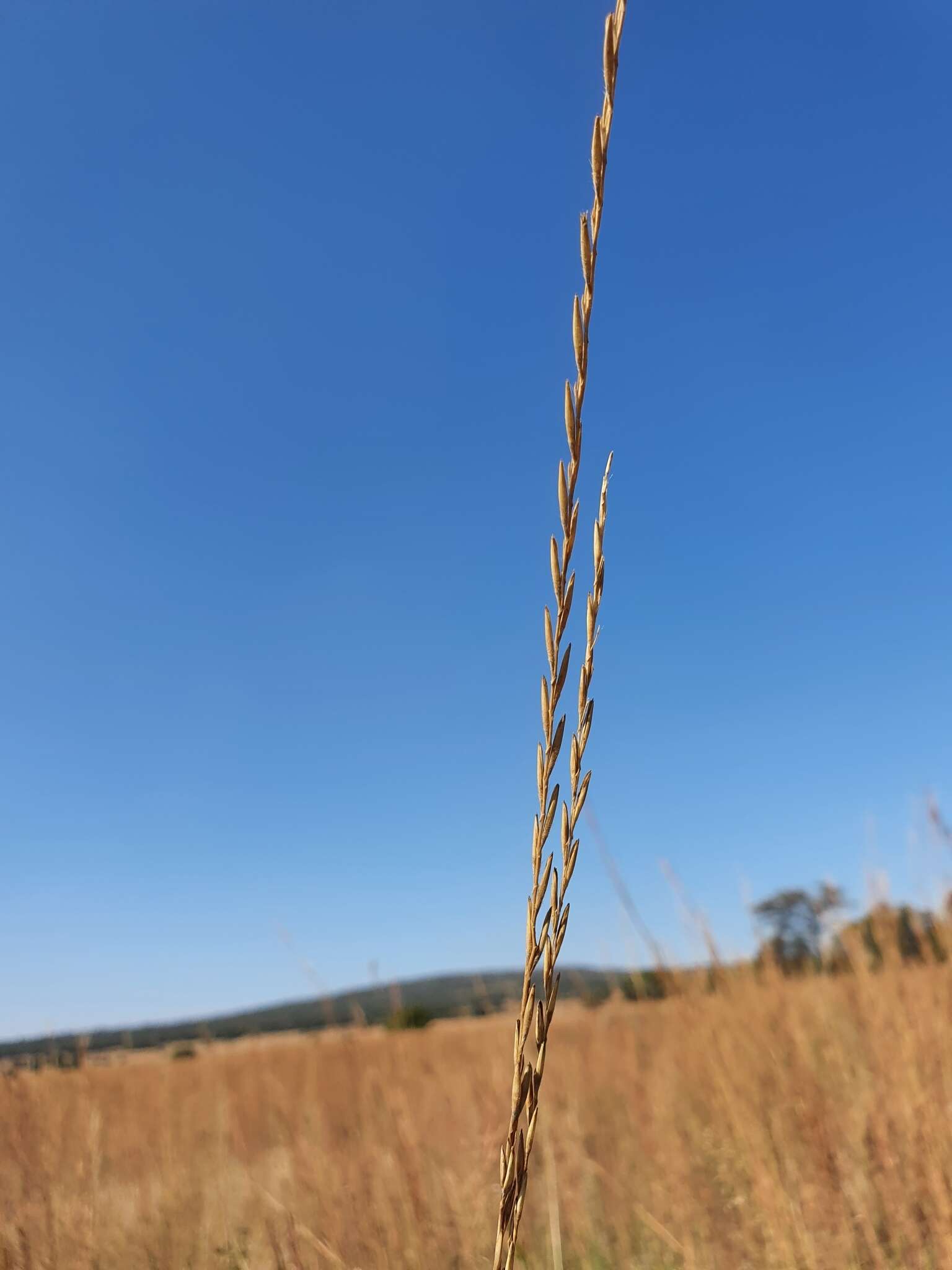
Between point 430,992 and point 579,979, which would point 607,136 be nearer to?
point 430,992

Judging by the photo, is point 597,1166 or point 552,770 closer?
point 552,770

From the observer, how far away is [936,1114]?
8.20 ft

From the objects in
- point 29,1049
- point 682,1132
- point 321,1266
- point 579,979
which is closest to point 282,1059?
point 579,979

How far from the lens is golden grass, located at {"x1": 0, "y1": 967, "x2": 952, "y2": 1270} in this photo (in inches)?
84.2

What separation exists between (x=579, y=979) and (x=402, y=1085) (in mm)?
1729

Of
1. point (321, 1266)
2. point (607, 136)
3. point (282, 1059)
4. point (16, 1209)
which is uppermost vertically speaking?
point (607, 136)

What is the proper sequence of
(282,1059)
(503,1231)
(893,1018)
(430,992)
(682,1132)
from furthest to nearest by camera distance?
(282,1059), (430,992), (682,1132), (893,1018), (503,1231)

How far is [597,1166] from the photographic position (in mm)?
3486

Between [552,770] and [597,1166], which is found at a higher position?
[552,770]

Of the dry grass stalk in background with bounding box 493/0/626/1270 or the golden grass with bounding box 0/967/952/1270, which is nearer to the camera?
the dry grass stalk in background with bounding box 493/0/626/1270

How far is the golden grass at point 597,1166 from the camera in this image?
214 cm

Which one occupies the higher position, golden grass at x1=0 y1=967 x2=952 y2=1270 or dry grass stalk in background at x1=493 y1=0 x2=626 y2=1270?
dry grass stalk in background at x1=493 y1=0 x2=626 y2=1270

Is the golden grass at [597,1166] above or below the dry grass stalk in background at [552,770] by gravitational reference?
below

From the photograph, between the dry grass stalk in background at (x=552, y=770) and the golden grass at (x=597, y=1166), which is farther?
the golden grass at (x=597, y=1166)
